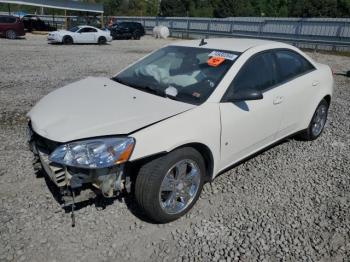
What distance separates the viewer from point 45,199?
3477 millimetres

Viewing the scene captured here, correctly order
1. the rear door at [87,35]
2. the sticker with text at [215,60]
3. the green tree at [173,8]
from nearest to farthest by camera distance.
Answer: the sticker with text at [215,60] → the rear door at [87,35] → the green tree at [173,8]

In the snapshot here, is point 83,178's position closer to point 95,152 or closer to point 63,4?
point 95,152

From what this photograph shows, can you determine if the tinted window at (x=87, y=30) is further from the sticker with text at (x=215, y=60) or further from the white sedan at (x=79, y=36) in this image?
the sticker with text at (x=215, y=60)

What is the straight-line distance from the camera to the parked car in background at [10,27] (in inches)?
914

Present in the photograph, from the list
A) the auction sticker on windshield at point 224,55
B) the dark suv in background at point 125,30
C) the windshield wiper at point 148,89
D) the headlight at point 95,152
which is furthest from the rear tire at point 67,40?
the headlight at point 95,152

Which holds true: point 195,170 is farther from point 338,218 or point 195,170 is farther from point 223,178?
point 338,218

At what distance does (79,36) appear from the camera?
22250 mm

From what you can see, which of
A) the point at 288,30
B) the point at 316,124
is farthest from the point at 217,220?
the point at 288,30

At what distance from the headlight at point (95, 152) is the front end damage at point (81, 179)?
0.09 meters

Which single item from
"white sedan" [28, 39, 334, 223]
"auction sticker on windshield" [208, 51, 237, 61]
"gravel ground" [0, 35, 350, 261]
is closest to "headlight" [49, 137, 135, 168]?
"white sedan" [28, 39, 334, 223]

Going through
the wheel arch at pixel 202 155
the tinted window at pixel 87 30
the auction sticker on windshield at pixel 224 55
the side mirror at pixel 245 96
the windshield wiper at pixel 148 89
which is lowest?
the tinted window at pixel 87 30

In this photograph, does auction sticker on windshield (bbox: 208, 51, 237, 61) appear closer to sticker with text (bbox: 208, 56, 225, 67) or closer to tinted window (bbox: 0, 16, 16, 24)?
sticker with text (bbox: 208, 56, 225, 67)

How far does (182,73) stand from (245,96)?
0.79 meters

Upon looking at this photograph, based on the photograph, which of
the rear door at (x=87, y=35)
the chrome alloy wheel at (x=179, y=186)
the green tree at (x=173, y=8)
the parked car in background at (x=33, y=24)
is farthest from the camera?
the green tree at (x=173, y=8)
